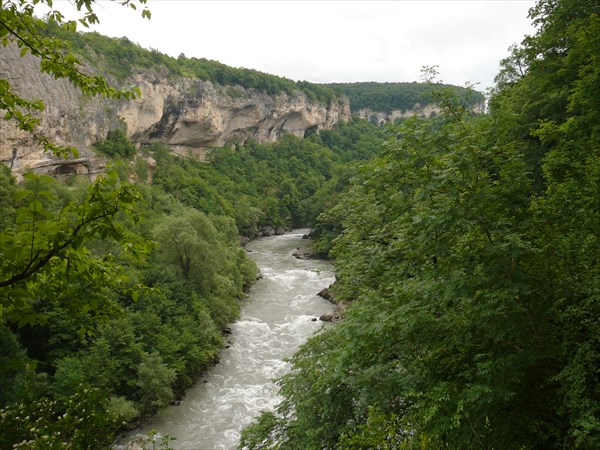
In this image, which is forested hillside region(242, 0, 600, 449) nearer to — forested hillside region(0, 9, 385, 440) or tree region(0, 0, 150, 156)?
forested hillside region(0, 9, 385, 440)

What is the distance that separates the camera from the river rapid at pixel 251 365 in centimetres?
1295

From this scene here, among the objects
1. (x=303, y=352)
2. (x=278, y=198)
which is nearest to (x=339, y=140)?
(x=278, y=198)

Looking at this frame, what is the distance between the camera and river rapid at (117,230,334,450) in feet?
42.5

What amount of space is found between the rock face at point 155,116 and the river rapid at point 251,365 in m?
9.20

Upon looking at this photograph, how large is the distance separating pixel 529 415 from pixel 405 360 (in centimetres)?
181

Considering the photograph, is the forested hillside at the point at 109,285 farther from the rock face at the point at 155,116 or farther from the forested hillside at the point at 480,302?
the rock face at the point at 155,116

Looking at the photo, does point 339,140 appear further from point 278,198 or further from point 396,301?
point 396,301

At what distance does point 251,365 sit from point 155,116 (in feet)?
131

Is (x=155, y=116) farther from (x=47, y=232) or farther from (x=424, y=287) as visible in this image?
(x=47, y=232)

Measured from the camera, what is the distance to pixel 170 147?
5394 cm

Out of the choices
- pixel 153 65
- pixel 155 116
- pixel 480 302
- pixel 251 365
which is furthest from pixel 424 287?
pixel 153 65

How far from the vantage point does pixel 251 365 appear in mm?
17109

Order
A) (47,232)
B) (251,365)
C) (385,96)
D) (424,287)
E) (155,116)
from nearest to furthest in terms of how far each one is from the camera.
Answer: (47,232), (424,287), (251,365), (155,116), (385,96)

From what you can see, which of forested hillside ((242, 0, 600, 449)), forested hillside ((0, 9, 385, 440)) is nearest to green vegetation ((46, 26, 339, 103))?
forested hillside ((0, 9, 385, 440))
